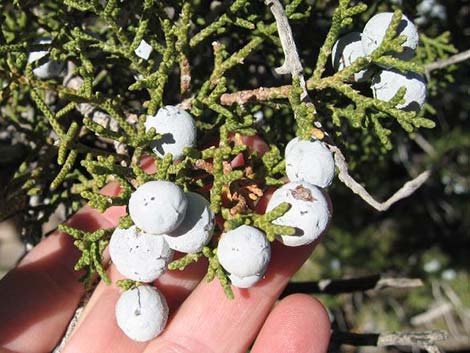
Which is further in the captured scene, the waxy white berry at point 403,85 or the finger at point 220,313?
the finger at point 220,313

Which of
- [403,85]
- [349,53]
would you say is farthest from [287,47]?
[403,85]

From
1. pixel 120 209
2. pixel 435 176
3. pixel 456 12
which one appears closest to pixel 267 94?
pixel 120 209

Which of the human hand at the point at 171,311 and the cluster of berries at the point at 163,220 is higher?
the cluster of berries at the point at 163,220

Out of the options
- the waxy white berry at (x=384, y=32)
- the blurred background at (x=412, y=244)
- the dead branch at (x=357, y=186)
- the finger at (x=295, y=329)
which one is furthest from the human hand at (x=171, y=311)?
the blurred background at (x=412, y=244)

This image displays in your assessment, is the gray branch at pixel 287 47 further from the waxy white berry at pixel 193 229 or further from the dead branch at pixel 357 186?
the waxy white berry at pixel 193 229

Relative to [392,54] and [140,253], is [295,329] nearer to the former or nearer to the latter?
[140,253]
